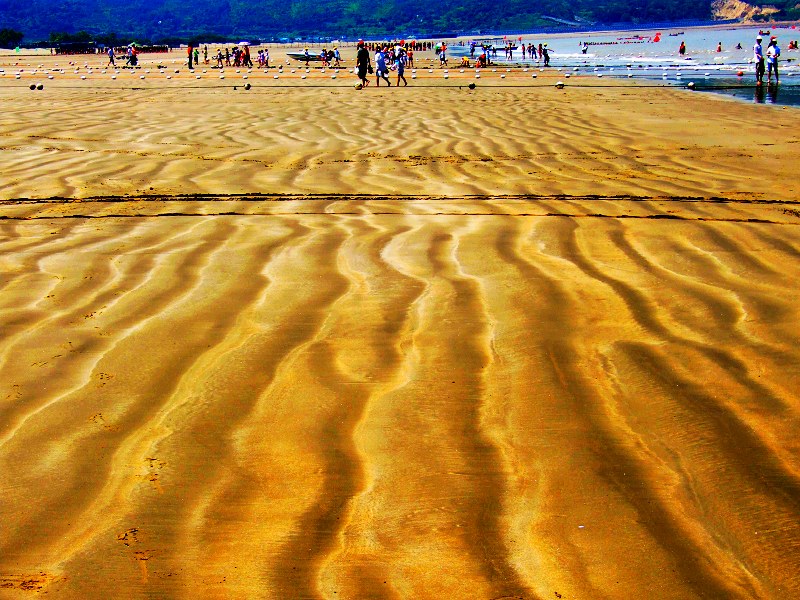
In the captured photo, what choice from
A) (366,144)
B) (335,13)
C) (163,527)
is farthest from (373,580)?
(335,13)

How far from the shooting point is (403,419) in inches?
115

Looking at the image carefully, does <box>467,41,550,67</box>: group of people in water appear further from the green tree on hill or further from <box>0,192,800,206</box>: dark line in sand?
the green tree on hill

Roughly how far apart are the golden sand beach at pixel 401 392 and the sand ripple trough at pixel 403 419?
0.4 inches

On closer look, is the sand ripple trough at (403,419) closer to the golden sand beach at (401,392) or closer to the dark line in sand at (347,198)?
the golden sand beach at (401,392)

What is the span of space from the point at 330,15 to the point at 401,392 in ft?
623

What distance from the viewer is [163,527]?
7.60 ft

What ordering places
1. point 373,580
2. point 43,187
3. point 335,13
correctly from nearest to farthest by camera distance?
1. point 373,580
2. point 43,187
3. point 335,13

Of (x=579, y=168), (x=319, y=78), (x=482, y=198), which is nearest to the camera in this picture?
(x=482, y=198)

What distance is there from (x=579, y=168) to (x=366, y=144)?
3187 mm

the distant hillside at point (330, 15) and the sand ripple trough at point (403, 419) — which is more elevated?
the distant hillside at point (330, 15)

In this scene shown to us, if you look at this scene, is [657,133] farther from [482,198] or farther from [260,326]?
[260,326]

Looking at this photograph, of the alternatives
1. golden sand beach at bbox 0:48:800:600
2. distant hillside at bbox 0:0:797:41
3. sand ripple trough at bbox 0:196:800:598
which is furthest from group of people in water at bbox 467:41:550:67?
distant hillside at bbox 0:0:797:41

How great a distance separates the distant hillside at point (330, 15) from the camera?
164 metres

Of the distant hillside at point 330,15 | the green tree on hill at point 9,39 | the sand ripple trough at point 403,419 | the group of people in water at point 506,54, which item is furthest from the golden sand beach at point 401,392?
the distant hillside at point 330,15
